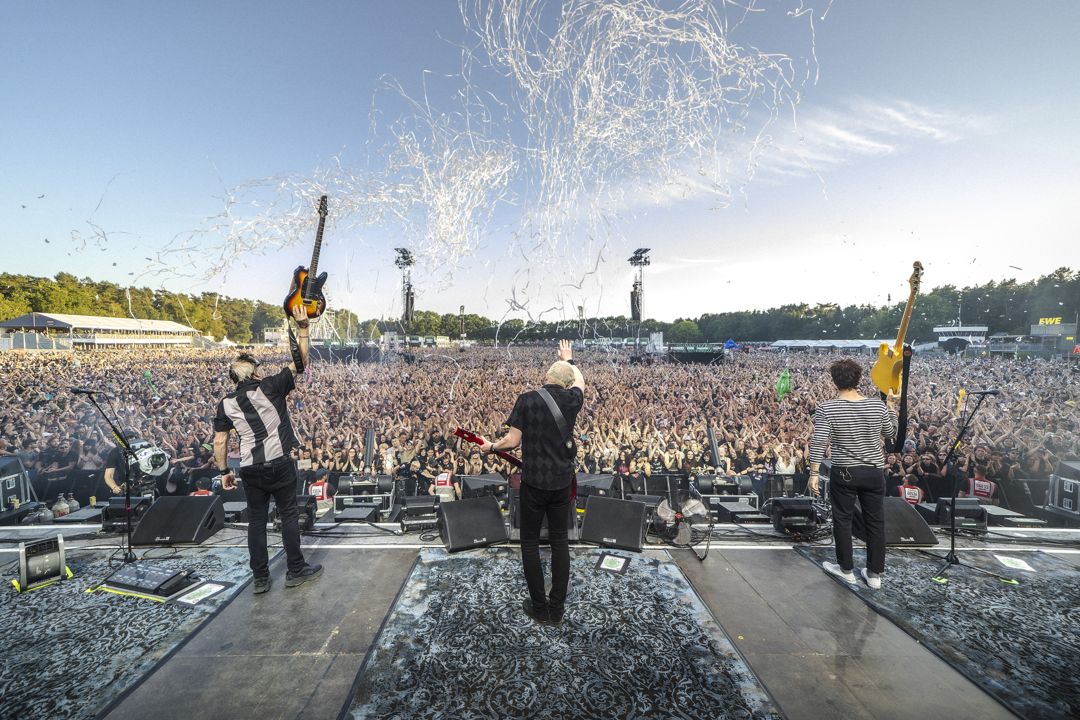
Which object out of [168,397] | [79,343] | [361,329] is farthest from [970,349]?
[79,343]

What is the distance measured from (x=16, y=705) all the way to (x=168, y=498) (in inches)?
109

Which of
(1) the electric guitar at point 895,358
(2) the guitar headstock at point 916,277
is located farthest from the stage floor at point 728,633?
(2) the guitar headstock at point 916,277

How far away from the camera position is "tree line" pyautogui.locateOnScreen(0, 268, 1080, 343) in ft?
41.6

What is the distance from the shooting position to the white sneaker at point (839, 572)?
361 cm

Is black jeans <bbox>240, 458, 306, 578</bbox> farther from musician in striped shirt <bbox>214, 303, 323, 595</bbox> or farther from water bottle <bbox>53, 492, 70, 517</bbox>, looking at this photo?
water bottle <bbox>53, 492, 70, 517</bbox>

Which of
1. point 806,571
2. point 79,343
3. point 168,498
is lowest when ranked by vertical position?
point 806,571

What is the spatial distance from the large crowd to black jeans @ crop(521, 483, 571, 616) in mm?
3422

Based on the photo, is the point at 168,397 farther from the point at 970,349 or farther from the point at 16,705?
the point at 970,349

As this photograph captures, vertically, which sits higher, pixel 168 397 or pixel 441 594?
pixel 168 397

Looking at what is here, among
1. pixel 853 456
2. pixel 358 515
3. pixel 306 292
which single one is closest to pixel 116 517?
pixel 358 515

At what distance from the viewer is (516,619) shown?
9.83 feet

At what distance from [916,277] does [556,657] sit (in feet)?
20.0

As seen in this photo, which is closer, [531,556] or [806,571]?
[531,556]

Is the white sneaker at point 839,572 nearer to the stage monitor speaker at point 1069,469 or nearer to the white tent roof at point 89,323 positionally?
the stage monitor speaker at point 1069,469
